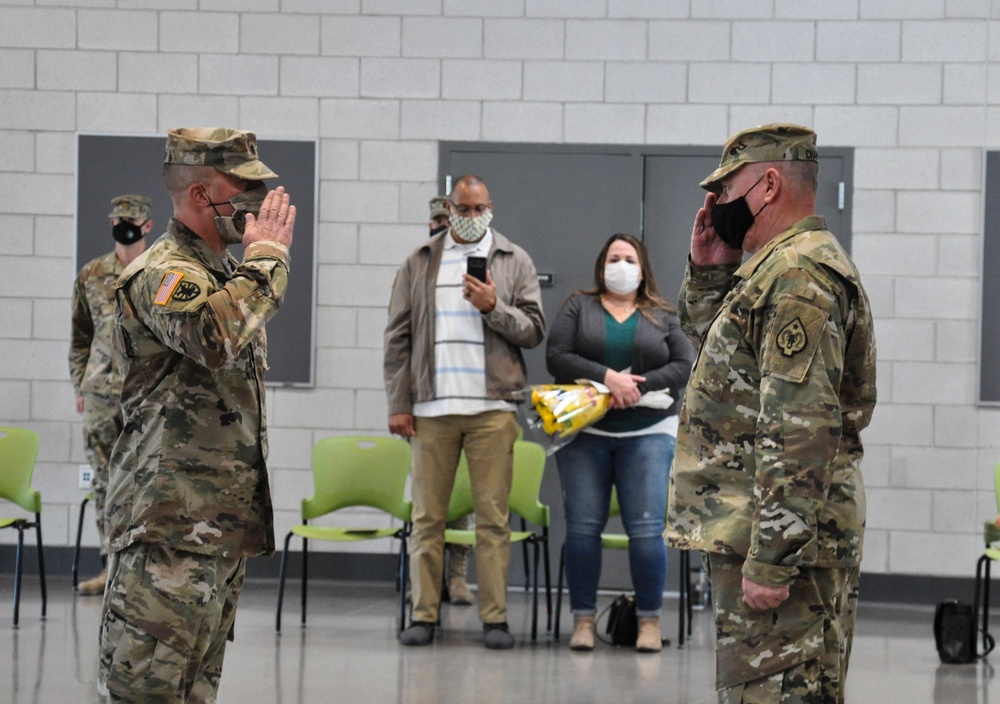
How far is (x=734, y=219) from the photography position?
2.73 metres

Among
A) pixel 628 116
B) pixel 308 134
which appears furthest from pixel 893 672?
pixel 308 134

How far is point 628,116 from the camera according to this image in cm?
685

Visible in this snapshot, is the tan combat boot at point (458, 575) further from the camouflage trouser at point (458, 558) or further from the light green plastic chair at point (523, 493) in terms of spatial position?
the light green plastic chair at point (523, 493)

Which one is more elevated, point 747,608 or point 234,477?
point 234,477

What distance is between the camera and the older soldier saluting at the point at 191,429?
8.50 feet

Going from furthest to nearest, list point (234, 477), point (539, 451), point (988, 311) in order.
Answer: point (988, 311)
point (539, 451)
point (234, 477)

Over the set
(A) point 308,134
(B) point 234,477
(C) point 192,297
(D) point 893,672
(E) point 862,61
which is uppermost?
(E) point 862,61

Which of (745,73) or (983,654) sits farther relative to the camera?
(745,73)

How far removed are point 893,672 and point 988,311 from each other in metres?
2.45

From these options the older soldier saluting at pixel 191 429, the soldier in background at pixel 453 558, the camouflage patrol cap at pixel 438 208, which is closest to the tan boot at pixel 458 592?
the soldier in background at pixel 453 558

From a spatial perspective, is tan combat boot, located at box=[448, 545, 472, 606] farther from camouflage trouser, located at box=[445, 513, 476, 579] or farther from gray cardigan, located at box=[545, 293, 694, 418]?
gray cardigan, located at box=[545, 293, 694, 418]

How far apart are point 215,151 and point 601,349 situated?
2.86m

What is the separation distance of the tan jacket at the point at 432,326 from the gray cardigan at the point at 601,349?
12 cm

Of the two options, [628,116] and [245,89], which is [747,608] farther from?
[245,89]
